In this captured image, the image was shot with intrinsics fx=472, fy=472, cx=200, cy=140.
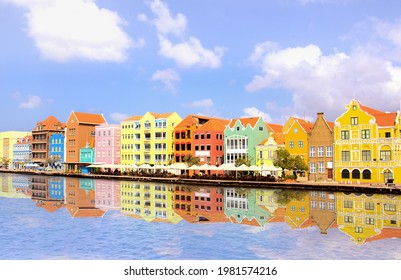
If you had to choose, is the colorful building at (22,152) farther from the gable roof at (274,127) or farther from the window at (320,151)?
the window at (320,151)

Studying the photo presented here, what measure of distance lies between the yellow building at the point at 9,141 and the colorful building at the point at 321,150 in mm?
107765

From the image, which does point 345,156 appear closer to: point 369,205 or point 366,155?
point 366,155

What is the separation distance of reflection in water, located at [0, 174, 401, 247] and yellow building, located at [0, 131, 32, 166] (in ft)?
331

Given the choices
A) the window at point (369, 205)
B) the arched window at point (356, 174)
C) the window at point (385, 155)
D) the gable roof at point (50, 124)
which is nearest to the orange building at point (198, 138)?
the arched window at point (356, 174)

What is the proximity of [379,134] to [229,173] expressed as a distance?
972 inches

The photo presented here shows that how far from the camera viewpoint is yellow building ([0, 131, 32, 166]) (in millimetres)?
148375

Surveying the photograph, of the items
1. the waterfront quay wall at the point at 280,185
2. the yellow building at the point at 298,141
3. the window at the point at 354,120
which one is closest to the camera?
the waterfront quay wall at the point at 280,185

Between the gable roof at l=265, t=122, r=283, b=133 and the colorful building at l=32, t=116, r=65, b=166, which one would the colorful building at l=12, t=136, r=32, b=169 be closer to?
the colorful building at l=32, t=116, r=65, b=166

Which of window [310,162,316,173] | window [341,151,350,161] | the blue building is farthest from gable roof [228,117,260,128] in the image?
the blue building

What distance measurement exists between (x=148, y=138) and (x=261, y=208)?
58227 millimetres

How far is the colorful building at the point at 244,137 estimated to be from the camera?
77.4 m

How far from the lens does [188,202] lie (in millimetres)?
43688

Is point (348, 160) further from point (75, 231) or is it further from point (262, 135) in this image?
point (75, 231)
